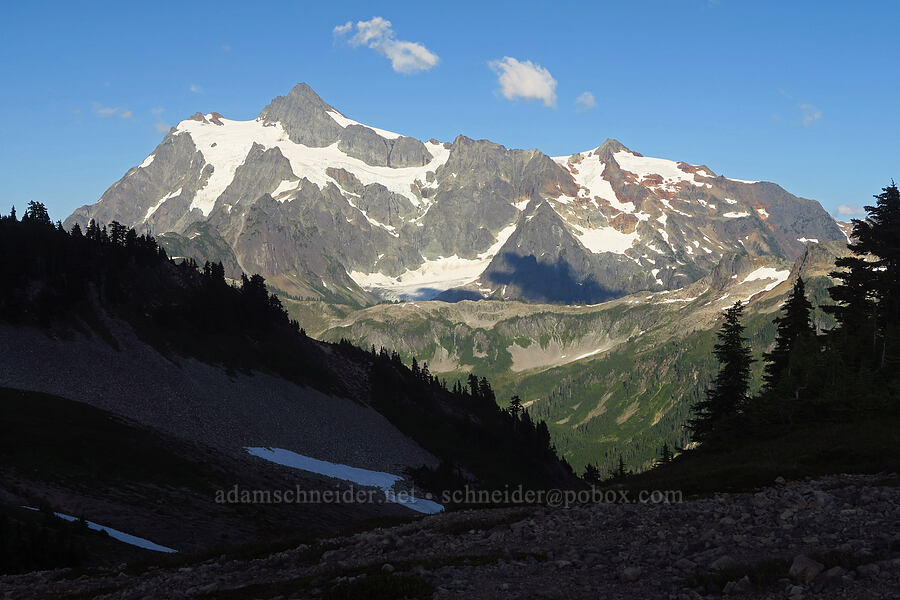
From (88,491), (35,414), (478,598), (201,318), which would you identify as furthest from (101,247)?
(478,598)

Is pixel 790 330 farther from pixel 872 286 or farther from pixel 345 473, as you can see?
pixel 345 473

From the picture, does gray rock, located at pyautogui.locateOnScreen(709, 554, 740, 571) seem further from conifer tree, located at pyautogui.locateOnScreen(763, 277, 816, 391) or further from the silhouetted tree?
the silhouetted tree

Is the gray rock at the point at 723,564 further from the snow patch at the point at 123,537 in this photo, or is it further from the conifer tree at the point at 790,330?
the conifer tree at the point at 790,330

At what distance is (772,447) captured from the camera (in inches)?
1642

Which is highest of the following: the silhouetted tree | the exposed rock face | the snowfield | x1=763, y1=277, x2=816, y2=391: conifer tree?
the silhouetted tree

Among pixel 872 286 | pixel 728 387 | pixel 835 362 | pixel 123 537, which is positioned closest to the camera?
pixel 123 537

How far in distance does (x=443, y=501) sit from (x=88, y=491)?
5760 centimetres

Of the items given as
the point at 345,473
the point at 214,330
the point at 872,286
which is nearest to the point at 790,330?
the point at 872,286

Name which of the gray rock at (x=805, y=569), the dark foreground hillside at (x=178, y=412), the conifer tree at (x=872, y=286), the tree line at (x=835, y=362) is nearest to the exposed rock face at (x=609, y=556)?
the gray rock at (x=805, y=569)

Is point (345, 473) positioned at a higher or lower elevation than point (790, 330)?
lower

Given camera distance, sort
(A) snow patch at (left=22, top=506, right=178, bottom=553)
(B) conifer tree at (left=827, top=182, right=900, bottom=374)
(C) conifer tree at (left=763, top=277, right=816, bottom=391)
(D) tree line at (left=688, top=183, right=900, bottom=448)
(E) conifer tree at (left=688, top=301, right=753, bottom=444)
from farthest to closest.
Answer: (C) conifer tree at (left=763, top=277, right=816, bottom=391), (E) conifer tree at (left=688, top=301, right=753, bottom=444), (B) conifer tree at (left=827, top=182, right=900, bottom=374), (D) tree line at (left=688, top=183, right=900, bottom=448), (A) snow patch at (left=22, top=506, right=178, bottom=553)

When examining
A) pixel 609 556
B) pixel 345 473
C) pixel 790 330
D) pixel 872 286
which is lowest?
pixel 345 473

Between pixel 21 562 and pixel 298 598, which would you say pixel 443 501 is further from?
pixel 298 598

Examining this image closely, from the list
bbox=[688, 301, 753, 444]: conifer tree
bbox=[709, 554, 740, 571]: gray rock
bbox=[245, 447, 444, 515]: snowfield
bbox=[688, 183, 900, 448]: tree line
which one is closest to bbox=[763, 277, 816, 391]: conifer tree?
bbox=[688, 183, 900, 448]: tree line
